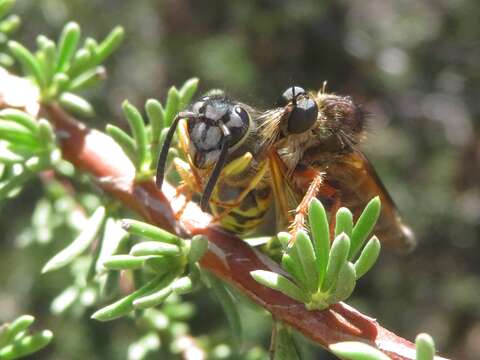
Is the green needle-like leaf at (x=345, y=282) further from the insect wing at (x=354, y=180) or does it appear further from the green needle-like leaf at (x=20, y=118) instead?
the green needle-like leaf at (x=20, y=118)

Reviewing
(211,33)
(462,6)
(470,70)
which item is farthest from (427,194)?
(211,33)

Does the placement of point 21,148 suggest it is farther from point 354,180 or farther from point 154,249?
point 354,180

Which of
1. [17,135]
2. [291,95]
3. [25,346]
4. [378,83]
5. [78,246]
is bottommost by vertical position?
[378,83]

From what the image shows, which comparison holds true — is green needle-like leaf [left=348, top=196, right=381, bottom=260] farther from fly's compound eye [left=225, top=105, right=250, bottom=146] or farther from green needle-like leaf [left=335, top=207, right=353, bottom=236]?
fly's compound eye [left=225, top=105, right=250, bottom=146]

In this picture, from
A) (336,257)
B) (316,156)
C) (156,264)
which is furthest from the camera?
(316,156)

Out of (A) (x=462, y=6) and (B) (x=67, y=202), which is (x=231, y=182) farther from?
(A) (x=462, y=6)

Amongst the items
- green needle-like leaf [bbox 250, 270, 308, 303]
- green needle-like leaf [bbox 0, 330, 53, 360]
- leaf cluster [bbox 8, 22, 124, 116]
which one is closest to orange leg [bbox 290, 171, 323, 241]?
green needle-like leaf [bbox 250, 270, 308, 303]

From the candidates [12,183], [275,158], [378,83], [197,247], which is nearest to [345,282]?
[197,247]
